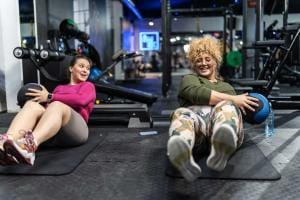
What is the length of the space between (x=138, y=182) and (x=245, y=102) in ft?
2.22

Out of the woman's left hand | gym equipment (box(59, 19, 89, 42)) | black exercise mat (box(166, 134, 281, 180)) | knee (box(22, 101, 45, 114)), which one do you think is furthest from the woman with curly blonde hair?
gym equipment (box(59, 19, 89, 42))

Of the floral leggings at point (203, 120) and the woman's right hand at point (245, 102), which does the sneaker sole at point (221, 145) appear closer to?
the floral leggings at point (203, 120)

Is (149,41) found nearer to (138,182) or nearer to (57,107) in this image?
(57,107)

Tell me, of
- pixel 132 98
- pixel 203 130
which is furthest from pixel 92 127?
pixel 203 130

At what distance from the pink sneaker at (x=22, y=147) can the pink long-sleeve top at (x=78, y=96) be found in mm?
459

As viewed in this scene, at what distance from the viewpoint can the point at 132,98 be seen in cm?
321

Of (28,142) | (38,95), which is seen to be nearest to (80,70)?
(38,95)

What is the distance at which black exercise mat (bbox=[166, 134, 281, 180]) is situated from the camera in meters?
1.64

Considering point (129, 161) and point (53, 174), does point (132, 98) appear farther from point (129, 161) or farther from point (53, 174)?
point (53, 174)

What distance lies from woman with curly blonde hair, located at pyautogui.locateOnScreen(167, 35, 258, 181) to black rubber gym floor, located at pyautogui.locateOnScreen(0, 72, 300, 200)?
13 centimetres

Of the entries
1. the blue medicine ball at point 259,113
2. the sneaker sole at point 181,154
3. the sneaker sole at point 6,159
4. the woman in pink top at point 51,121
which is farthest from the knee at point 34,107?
the blue medicine ball at point 259,113

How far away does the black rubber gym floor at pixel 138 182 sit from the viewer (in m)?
1.46

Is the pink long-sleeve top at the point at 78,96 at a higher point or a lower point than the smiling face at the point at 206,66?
lower

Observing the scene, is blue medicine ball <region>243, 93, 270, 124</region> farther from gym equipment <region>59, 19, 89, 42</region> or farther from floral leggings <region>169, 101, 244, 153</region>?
gym equipment <region>59, 19, 89, 42</region>
